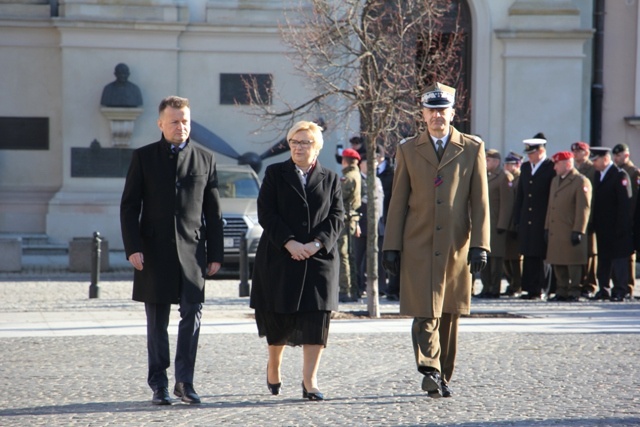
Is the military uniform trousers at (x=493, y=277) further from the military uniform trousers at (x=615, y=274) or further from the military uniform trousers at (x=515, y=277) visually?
the military uniform trousers at (x=615, y=274)

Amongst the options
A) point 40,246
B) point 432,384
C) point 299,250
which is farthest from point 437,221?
point 40,246

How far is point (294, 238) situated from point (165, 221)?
2.85ft

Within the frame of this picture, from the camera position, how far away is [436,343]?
28.1 feet

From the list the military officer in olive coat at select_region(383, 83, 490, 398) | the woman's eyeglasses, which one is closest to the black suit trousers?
the woman's eyeglasses

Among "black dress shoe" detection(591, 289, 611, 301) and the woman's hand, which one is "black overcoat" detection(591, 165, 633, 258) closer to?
"black dress shoe" detection(591, 289, 611, 301)

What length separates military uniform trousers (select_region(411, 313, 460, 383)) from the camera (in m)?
8.46

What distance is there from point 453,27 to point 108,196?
7730 mm

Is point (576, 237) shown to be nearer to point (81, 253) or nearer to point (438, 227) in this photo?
point (438, 227)

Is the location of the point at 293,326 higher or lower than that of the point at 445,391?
higher

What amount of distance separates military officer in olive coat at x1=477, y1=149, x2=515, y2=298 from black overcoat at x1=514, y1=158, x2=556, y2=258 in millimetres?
311

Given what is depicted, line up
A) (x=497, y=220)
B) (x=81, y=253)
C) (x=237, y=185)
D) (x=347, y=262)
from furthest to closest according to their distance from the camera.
Result: 1. (x=237, y=185)
2. (x=81, y=253)
3. (x=497, y=220)
4. (x=347, y=262)

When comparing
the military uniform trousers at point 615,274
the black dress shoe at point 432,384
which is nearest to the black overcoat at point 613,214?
the military uniform trousers at point 615,274

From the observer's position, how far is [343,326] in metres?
12.9

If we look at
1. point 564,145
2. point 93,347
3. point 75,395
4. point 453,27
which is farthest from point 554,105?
point 75,395
